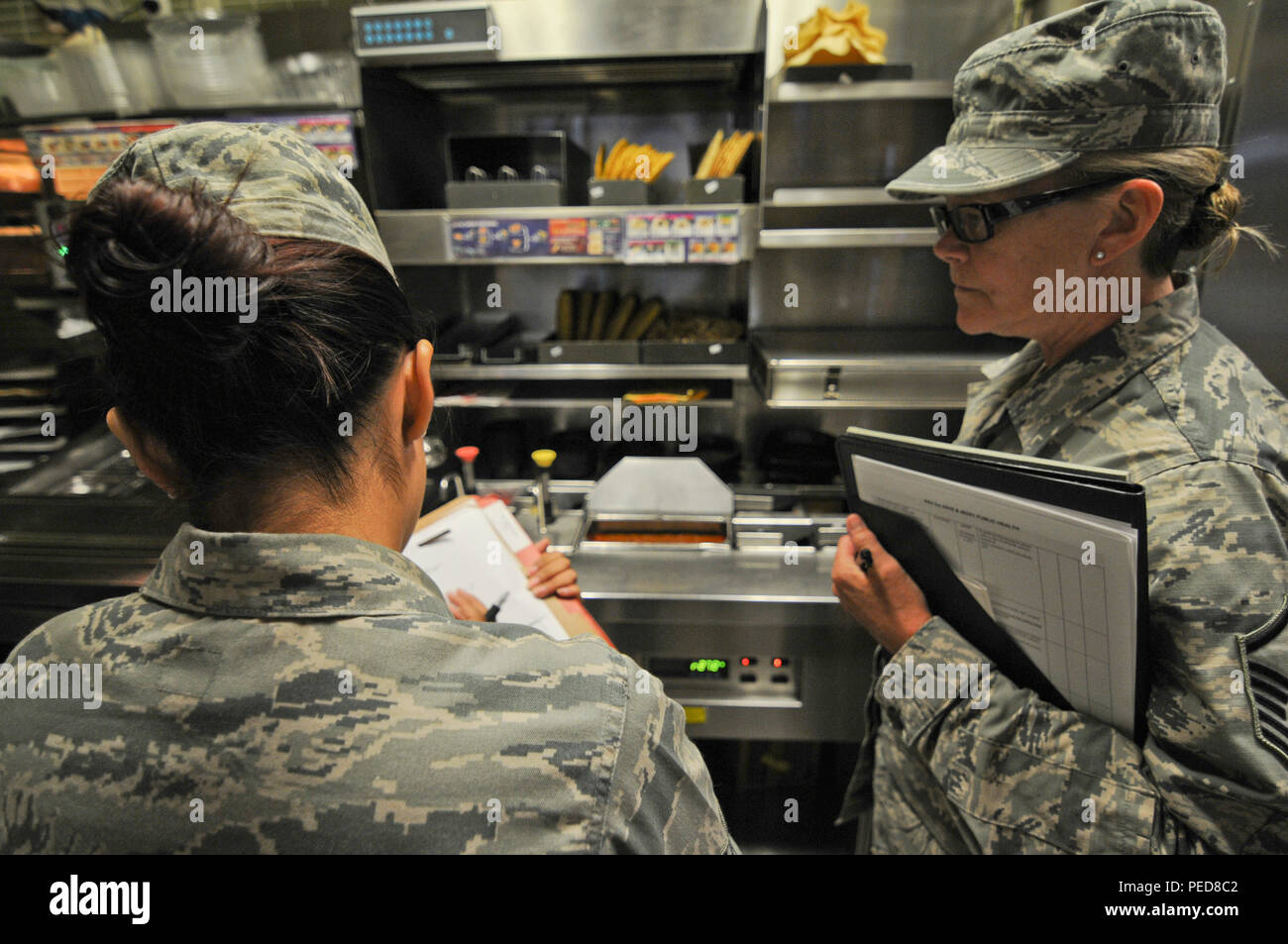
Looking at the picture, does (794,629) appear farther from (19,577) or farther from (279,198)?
(19,577)

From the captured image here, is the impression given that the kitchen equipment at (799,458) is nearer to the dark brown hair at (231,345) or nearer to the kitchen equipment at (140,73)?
the dark brown hair at (231,345)

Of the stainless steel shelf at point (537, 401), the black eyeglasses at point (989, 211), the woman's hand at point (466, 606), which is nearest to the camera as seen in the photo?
the black eyeglasses at point (989, 211)

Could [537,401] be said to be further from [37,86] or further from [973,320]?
[37,86]

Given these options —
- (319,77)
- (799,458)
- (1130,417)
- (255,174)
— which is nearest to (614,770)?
(255,174)

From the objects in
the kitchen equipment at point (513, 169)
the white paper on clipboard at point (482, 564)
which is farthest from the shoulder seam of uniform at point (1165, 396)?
the kitchen equipment at point (513, 169)

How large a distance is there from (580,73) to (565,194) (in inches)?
20.2

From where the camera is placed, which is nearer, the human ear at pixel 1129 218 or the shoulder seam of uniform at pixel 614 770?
the shoulder seam of uniform at pixel 614 770

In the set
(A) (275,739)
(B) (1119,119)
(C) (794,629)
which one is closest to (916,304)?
(C) (794,629)

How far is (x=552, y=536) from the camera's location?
202 cm

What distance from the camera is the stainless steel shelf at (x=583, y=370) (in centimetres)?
211

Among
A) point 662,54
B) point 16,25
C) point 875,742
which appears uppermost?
point 16,25

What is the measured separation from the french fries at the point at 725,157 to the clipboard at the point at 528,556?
1225mm

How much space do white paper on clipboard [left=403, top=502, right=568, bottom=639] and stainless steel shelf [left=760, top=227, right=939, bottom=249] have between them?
1.15 m

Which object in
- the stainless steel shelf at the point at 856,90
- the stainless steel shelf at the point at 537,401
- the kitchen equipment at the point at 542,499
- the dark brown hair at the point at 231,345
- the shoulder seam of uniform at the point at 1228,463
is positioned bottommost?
the kitchen equipment at the point at 542,499
